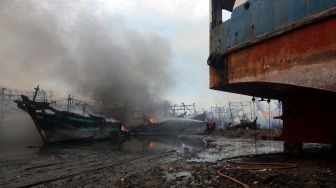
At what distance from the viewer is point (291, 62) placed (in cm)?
429

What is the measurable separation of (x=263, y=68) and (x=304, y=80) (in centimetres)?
96

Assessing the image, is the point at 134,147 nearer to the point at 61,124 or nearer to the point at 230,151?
the point at 61,124

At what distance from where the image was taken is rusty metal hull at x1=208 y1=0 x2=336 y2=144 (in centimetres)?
380

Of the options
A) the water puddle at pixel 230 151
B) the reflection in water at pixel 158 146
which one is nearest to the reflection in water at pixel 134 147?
the reflection in water at pixel 158 146

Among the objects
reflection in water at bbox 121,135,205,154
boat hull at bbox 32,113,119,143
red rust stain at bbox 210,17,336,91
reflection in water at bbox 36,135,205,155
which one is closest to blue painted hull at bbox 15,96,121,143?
boat hull at bbox 32,113,119,143

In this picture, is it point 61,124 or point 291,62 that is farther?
point 61,124

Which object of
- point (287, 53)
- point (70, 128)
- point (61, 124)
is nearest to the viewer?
point (287, 53)

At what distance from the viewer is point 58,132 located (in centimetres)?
1688

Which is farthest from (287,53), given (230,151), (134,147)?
(134,147)

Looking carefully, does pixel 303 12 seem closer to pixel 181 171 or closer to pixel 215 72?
pixel 215 72

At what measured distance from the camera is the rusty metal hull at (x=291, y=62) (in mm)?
3797

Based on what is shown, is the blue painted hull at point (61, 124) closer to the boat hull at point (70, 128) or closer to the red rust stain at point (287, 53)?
the boat hull at point (70, 128)

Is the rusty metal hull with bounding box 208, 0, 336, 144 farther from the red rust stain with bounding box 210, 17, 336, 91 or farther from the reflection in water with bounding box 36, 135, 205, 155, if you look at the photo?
the reflection in water with bounding box 36, 135, 205, 155

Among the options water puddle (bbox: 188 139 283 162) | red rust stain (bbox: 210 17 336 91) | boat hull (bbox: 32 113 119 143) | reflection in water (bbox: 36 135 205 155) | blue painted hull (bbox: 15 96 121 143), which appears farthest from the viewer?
boat hull (bbox: 32 113 119 143)
